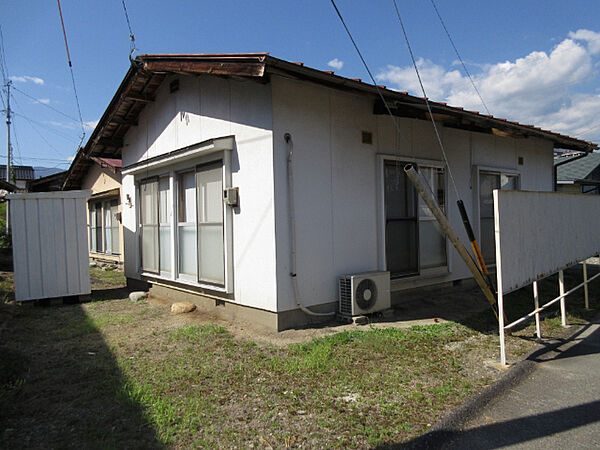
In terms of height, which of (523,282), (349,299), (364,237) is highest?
(364,237)

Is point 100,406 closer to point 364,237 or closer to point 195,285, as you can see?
point 195,285

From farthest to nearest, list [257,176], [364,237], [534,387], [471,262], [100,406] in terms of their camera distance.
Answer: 1. [364,237]
2. [257,176]
3. [471,262]
4. [534,387]
5. [100,406]

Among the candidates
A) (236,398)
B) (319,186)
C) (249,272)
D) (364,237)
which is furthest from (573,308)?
(236,398)

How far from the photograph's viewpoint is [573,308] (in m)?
6.26

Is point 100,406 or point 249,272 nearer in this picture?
point 100,406

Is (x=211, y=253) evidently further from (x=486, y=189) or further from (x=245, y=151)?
(x=486, y=189)

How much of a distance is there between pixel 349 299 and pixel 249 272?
1334 millimetres

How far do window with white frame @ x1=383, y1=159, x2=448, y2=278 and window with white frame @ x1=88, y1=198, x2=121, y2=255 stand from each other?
26.1 ft

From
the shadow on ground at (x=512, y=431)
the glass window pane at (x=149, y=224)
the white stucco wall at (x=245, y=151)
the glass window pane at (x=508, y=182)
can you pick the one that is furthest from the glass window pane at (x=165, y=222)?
the glass window pane at (x=508, y=182)

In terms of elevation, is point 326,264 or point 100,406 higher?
point 326,264

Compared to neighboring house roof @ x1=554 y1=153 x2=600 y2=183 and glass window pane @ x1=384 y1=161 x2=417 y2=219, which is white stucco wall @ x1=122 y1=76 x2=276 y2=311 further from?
neighboring house roof @ x1=554 y1=153 x2=600 y2=183

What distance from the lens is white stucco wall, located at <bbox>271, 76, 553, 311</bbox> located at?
4.91 meters

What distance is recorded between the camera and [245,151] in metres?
5.26

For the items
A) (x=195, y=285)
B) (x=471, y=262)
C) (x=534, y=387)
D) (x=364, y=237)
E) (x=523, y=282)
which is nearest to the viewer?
(x=534, y=387)
